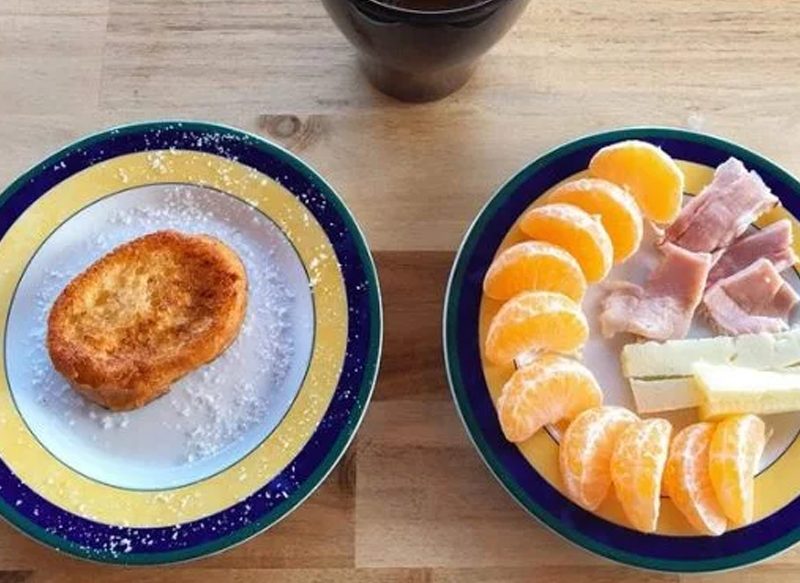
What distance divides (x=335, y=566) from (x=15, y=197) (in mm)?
595

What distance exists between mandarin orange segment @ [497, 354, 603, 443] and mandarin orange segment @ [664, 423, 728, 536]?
11 cm

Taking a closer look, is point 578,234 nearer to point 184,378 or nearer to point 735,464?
point 735,464

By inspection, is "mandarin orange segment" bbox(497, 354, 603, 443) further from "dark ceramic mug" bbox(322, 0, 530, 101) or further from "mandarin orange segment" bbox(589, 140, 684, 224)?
"dark ceramic mug" bbox(322, 0, 530, 101)

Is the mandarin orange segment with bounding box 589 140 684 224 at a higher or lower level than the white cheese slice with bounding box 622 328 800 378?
higher

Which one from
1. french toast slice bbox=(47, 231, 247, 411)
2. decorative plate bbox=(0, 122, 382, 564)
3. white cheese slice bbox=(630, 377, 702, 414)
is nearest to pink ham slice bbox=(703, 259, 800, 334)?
white cheese slice bbox=(630, 377, 702, 414)

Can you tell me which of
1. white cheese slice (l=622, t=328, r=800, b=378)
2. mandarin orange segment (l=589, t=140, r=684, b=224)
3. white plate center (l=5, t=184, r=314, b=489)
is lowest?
white plate center (l=5, t=184, r=314, b=489)

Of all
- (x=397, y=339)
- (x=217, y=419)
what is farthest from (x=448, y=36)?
(x=217, y=419)

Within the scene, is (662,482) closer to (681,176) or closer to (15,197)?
(681,176)

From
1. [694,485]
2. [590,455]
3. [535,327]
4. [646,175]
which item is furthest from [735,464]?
[646,175]

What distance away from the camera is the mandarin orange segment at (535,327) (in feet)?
3.94

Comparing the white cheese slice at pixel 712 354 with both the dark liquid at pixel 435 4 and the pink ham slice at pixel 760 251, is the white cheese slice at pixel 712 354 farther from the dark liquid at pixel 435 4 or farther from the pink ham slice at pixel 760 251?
the dark liquid at pixel 435 4

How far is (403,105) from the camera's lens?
1476 mm

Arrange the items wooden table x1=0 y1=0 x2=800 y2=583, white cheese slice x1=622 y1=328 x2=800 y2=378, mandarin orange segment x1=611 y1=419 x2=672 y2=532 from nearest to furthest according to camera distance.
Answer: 1. mandarin orange segment x1=611 y1=419 x2=672 y2=532
2. white cheese slice x1=622 y1=328 x2=800 y2=378
3. wooden table x1=0 y1=0 x2=800 y2=583

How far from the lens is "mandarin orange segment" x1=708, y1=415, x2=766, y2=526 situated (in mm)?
1132
